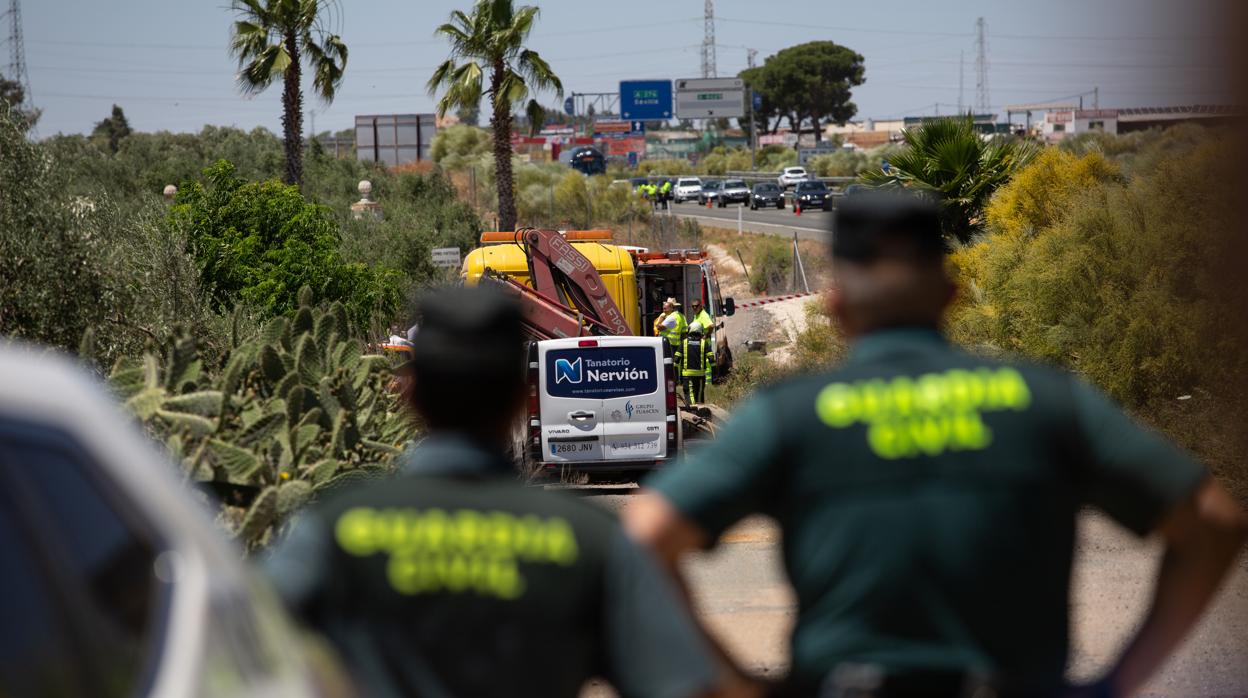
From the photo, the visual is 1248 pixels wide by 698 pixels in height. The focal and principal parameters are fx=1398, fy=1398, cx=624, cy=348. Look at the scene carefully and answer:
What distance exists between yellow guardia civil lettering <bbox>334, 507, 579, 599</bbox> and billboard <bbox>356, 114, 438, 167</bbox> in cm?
5214

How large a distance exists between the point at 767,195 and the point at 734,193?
3911 millimetres

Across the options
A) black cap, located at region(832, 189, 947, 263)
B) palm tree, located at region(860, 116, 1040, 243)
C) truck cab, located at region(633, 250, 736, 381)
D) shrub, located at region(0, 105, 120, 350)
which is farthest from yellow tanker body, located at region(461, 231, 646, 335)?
black cap, located at region(832, 189, 947, 263)

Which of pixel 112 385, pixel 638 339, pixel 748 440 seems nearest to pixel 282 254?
Result: pixel 638 339

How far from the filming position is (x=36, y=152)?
12031mm

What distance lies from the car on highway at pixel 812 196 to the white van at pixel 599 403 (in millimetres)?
51316

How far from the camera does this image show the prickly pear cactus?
6.85 m

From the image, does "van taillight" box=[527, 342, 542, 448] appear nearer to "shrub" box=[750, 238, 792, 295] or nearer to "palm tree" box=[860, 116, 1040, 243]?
"palm tree" box=[860, 116, 1040, 243]

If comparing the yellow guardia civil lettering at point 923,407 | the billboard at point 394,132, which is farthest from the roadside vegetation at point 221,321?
the billboard at point 394,132

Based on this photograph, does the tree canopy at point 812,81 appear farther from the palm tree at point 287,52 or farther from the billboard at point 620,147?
the palm tree at point 287,52

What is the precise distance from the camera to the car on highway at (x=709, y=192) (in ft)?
254

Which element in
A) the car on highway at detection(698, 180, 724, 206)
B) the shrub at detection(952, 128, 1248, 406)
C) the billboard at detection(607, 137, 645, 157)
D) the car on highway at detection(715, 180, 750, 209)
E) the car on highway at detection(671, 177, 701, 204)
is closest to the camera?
the shrub at detection(952, 128, 1248, 406)

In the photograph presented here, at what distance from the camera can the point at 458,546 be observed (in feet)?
7.38

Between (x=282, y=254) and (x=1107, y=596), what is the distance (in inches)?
581

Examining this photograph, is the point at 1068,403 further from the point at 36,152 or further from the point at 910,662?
the point at 36,152
